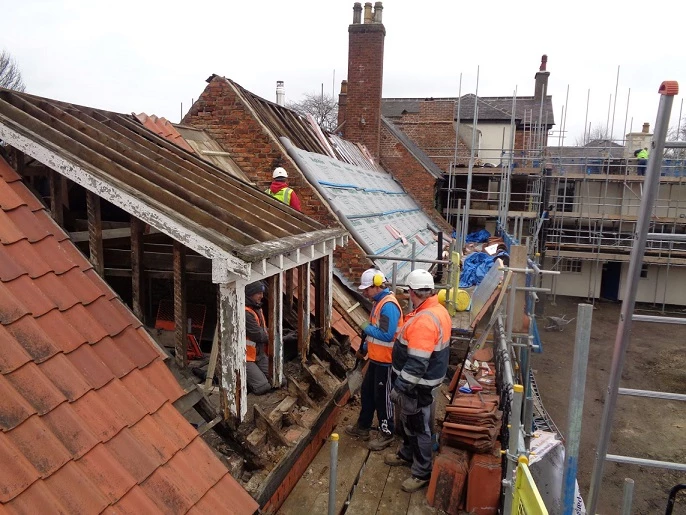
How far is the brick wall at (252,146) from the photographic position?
849 centimetres

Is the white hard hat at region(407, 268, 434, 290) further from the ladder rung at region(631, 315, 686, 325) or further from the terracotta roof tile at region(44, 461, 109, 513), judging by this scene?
the terracotta roof tile at region(44, 461, 109, 513)

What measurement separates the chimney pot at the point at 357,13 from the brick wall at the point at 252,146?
892 centimetres

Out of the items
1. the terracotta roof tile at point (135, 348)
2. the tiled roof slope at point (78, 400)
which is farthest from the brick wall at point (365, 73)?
the terracotta roof tile at point (135, 348)

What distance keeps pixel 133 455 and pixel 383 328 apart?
9.93ft

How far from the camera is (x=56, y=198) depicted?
3.79 m

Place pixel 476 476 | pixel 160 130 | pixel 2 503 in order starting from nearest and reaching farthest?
pixel 2 503 → pixel 476 476 → pixel 160 130

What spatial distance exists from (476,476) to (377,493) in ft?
3.18

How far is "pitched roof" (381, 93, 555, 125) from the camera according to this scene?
3033 centimetres

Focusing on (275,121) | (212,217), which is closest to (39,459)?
(212,217)

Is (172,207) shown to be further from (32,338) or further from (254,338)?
(254,338)

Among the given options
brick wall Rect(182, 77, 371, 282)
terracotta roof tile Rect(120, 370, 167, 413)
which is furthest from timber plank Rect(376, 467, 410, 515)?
brick wall Rect(182, 77, 371, 282)

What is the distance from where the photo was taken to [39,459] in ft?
7.73

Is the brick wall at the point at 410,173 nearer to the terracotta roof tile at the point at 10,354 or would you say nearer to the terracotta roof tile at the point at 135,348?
the terracotta roof tile at the point at 135,348

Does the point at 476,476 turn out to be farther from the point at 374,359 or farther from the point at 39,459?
the point at 39,459
